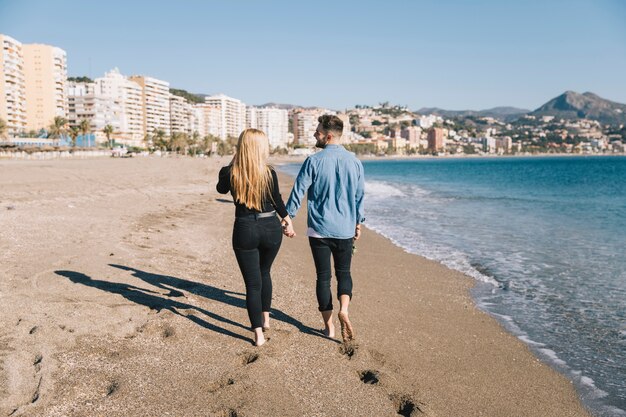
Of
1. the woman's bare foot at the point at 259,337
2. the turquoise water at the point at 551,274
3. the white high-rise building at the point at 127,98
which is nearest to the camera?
the woman's bare foot at the point at 259,337

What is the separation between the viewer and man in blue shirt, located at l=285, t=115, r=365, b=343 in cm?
393

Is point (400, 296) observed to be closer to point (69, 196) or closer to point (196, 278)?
point (196, 278)

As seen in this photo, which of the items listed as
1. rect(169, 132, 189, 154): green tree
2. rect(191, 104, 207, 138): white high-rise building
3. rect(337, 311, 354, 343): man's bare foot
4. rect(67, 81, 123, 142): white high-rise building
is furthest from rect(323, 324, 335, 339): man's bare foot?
rect(191, 104, 207, 138): white high-rise building

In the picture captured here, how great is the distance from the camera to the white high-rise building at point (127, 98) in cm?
13300

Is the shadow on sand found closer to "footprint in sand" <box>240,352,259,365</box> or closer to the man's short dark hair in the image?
"footprint in sand" <box>240,352,259,365</box>

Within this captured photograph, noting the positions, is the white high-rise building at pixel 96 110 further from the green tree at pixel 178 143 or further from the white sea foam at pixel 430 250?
the white sea foam at pixel 430 250

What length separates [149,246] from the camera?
7.45 metres

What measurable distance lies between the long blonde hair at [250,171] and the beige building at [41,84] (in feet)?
421

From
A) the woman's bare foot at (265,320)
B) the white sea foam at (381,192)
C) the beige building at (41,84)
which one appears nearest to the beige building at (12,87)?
the beige building at (41,84)

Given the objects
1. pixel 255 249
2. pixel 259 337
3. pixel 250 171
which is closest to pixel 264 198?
pixel 250 171

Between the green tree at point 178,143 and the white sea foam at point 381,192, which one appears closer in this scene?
the white sea foam at point 381,192

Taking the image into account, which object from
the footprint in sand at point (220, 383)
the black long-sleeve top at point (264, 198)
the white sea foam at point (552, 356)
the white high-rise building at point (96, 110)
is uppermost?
the white high-rise building at point (96, 110)

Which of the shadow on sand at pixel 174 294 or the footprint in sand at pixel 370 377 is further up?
the shadow on sand at pixel 174 294

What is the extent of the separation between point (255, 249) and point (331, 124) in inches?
44.9
